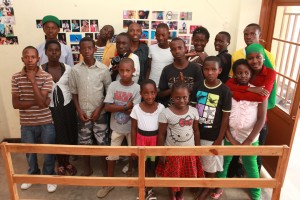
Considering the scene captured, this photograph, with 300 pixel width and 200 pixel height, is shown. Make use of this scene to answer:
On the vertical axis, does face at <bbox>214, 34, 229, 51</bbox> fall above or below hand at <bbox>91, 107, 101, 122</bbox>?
above

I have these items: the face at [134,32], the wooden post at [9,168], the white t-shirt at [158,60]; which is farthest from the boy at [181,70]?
the wooden post at [9,168]

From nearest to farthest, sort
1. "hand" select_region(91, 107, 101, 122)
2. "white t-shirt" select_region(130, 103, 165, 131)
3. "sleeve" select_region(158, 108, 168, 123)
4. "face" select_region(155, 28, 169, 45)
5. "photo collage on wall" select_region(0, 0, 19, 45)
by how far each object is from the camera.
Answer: "sleeve" select_region(158, 108, 168, 123) → "white t-shirt" select_region(130, 103, 165, 131) → "hand" select_region(91, 107, 101, 122) → "face" select_region(155, 28, 169, 45) → "photo collage on wall" select_region(0, 0, 19, 45)

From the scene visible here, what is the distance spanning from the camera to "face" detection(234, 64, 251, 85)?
2443mm

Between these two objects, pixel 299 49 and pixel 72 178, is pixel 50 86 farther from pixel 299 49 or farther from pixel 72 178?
pixel 299 49

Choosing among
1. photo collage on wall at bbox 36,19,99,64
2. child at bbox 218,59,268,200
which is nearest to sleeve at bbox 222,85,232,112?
child at bbox 218,59,268,200

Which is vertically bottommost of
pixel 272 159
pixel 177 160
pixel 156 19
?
pixel 272 159

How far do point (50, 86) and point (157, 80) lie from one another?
4.03ft

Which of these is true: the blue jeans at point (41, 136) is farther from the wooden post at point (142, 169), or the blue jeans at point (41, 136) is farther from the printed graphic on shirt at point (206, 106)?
the printed graphic on shirt at point (206, 106)

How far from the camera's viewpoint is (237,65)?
8.20ft

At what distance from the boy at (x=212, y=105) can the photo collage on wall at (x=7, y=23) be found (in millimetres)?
2805

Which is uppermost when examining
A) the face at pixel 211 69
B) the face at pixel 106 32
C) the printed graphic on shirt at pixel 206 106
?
the face at pixel 106 32

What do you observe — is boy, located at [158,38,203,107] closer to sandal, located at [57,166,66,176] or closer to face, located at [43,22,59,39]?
face, located at [43,22,59,39]

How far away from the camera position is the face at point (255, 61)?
245cm

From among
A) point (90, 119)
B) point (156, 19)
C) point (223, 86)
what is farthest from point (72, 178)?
point (156, 19)
